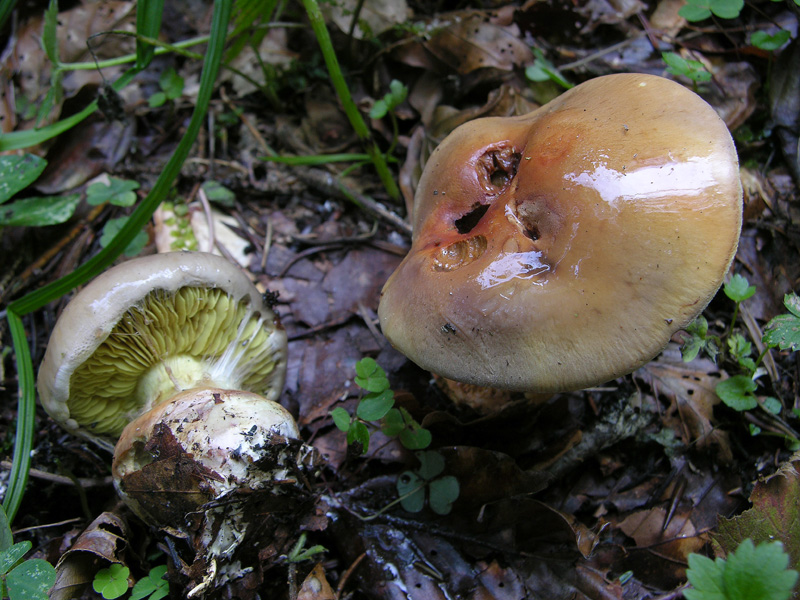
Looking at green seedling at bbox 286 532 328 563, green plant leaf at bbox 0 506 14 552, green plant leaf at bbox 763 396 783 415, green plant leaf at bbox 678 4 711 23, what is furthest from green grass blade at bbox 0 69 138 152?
green plant leaf at bbox 763 396 783 415

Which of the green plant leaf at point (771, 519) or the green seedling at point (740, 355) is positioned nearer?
the green plant leaf at point (771, 519)

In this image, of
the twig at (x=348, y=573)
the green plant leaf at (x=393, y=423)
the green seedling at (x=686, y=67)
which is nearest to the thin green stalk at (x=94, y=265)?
the twig at (x=348, y=573)

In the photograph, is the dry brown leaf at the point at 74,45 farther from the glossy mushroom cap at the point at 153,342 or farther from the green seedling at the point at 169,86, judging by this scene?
the glossy mushroom cap at the point at 153,342

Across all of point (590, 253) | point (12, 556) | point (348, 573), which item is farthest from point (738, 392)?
point (12, 556)

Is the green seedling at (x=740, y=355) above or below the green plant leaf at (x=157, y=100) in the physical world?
below

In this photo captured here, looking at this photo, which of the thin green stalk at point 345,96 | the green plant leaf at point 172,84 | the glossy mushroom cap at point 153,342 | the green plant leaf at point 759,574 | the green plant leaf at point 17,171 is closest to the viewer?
the green plant leaf at point 759,574
